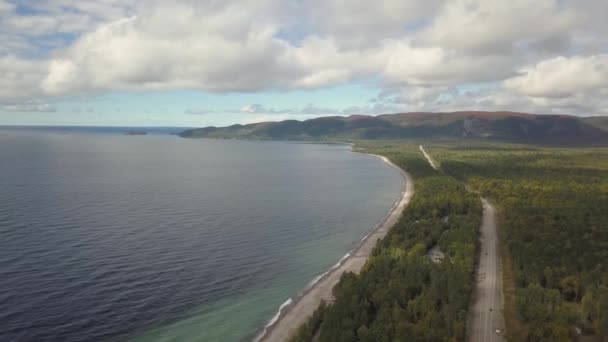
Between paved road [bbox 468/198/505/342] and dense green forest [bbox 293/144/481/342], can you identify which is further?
paved road [bbox 468/198/505/342]

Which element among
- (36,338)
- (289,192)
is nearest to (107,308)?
(36,338)

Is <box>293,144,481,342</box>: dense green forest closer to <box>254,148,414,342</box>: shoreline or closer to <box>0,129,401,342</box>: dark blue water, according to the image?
<box>254,148,414,342</box>: shoreline

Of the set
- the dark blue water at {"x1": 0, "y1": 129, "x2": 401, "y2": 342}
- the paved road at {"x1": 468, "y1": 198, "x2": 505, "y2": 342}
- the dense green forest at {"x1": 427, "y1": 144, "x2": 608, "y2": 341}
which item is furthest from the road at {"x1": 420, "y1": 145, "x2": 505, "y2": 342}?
the dark blue water at {"x1": 0, "y1": 129, "x2": 401, "y2": 342}

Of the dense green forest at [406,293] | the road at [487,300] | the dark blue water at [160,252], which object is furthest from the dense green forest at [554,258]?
the dark blue water at [160,252]

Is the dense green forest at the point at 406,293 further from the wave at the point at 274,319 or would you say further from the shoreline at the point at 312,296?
the wave at the point at 274,319

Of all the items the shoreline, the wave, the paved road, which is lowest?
the wave

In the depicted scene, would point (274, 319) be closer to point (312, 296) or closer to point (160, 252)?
point (312, 296)

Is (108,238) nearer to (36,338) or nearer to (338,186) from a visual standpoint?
(36,338)

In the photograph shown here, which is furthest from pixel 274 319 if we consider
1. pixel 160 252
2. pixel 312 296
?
pixel 160 252
